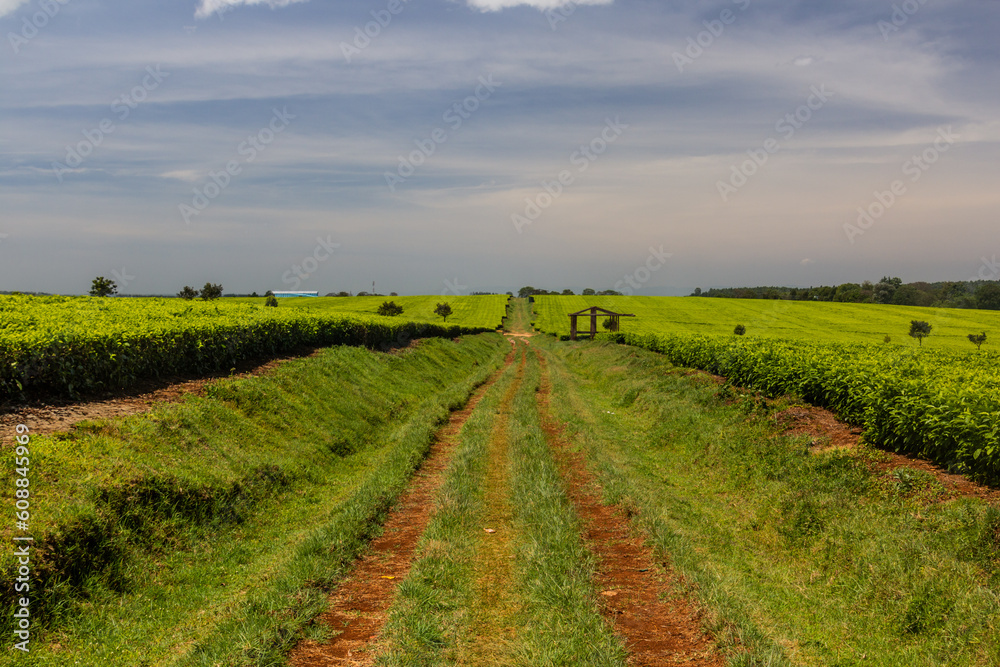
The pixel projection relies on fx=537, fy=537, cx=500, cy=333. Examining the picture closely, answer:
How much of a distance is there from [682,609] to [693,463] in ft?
23.5

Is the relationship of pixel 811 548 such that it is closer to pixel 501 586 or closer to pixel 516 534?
pixel 516 534

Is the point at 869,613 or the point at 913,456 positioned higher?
the point at 913,456

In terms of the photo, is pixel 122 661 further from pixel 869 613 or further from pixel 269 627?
pixel 869 613

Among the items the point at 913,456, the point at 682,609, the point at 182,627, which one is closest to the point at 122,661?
the point at 182,627

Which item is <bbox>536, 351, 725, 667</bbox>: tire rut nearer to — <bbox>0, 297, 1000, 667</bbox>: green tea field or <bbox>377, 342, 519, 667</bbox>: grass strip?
<bbox>0, 297, 1000, 667</bbox>: green tea field

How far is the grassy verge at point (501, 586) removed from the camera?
5.01 meters

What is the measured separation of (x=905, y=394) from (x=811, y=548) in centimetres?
324

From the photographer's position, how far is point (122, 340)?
10.6 meters

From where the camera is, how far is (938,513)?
698cm

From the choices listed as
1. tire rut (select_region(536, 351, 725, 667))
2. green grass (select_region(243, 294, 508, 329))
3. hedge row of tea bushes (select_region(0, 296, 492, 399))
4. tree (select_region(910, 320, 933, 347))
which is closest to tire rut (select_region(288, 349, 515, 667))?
tire rut (select_region(536, 351, 725, 667))

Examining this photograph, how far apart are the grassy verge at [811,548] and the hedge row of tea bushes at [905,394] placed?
29.3 inches

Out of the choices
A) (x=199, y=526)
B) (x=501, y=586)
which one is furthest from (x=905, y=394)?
(x=199, y=526)

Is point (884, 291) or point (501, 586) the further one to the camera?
point (884, 291)
